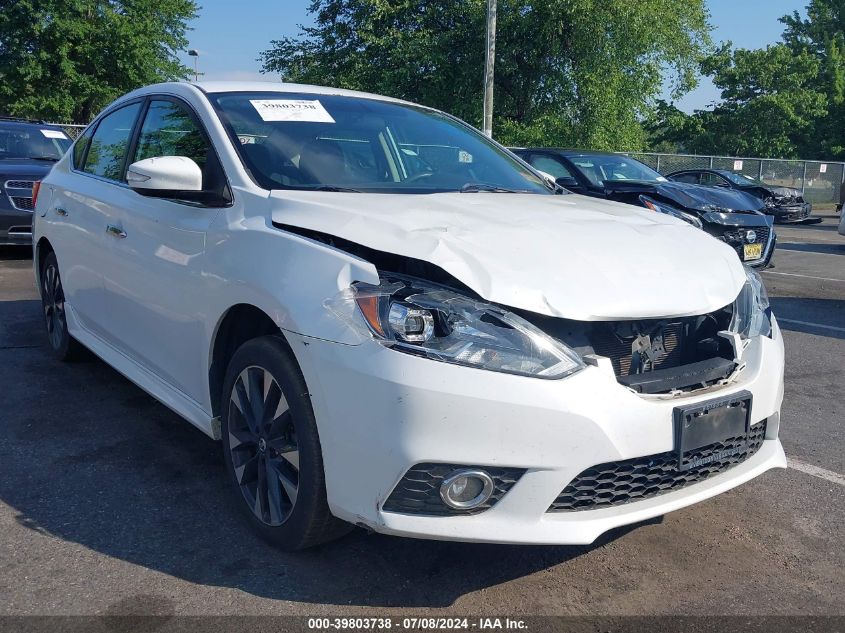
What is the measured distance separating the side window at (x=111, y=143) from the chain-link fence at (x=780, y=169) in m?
23.7

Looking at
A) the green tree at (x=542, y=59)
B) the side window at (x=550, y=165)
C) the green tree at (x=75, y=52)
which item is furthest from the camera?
the green tree at (x=75, y=52)

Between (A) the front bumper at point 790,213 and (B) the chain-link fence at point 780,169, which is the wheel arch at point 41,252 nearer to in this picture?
(A) the front bumper at point 790,213

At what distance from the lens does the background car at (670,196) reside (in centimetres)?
941

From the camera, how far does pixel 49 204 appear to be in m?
5.00

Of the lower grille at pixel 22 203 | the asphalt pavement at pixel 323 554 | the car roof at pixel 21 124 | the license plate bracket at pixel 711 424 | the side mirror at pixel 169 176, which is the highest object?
the car roof at pixel 21 124

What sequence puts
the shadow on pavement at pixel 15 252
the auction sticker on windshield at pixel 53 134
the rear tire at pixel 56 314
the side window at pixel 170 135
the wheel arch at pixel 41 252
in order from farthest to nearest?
the auction sticker on windshield at pixel 53 134, the shadow on pavement at pixel 15 252, the wheel arch at pixel 41 252, the rear tire at pixel 56 314, the side window at pixel 170 135

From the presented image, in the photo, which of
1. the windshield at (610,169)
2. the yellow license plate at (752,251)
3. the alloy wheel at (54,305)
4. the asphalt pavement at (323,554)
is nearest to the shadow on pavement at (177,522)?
the asphalt pavement at (323,554)

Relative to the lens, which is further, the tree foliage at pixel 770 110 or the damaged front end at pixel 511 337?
the tree foliage at pixel 770 110

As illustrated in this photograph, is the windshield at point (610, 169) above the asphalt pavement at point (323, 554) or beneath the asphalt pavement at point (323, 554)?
above

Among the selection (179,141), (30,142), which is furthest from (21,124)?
(179,141)

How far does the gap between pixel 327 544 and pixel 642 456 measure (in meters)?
1.18

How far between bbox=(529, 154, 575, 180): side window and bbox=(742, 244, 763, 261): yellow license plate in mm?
2408

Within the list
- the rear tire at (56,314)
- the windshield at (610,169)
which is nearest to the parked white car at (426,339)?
the rear tire at (56,314)

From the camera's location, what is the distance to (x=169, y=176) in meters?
3.10
